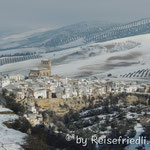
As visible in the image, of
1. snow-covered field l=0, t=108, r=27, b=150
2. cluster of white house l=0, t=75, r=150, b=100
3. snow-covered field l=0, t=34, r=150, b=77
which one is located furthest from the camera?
snow-covered field l=0, t=34, r=150, b=77

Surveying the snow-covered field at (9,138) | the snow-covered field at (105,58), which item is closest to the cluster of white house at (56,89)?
the snow-covered field at (9,138)

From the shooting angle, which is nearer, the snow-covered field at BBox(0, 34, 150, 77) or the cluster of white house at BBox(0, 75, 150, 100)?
the cluster of white house at BBox(0, 75, 150, 100)

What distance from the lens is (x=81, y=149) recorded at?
13.8 m

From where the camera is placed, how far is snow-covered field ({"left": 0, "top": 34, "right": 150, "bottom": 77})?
8294 cm

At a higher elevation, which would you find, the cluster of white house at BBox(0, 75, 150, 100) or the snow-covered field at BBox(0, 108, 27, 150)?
the snow-covered field at BBox(0, 108, 27, 150)

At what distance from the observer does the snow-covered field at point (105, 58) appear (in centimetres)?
8294

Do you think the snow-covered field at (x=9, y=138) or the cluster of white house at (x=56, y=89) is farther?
the cluster of white house at (x=56, y=89)

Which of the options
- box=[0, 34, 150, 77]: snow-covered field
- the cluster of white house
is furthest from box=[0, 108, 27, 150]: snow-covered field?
box=[0, 34, 150, 77]: snow-covered field

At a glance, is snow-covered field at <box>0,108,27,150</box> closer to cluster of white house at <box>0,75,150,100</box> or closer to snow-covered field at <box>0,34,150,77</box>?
cluster of white house at <box>0,75,150,100</box>

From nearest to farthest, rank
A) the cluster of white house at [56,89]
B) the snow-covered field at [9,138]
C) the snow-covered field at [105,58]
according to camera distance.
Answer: the snow-covered field at [9,138]
the cluster of white house at [56,89]
the snow-covered field at [105,58]

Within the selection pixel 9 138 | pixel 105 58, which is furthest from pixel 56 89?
pixel 105 58

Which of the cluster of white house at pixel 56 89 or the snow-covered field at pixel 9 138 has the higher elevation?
the snow-covered field at pixel 9 138

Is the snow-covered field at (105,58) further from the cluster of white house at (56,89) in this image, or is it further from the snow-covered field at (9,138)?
the snow-covered field at (9,138)

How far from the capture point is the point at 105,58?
97.7 m
